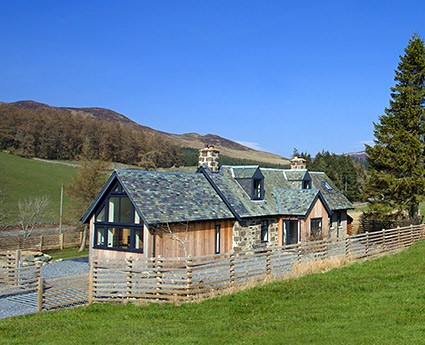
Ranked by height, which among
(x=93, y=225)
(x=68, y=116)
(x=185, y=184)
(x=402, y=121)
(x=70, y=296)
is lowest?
(x=70, y=296)

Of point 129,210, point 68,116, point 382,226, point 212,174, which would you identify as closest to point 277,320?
point 129,210

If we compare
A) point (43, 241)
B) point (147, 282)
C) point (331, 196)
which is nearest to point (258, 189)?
point (331, 196)

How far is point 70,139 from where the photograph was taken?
293ft

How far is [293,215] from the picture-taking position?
2898cm

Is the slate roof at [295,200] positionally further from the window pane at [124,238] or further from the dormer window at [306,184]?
the window pane at [124,238]

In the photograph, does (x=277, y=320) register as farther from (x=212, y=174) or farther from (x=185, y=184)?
(x=212, y=174)

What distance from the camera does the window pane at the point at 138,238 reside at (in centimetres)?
2235

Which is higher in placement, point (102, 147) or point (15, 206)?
point (102, 147)

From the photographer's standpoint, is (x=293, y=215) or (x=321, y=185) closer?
(x=293, y=215)

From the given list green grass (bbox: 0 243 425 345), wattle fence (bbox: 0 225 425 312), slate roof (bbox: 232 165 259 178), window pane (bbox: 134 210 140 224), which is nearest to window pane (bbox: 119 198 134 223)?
window pane (bbox: 134 210 140 224)

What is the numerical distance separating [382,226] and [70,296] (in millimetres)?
28274

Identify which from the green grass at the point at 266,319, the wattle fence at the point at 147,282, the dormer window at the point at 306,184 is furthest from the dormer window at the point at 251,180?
the green grass at the point at 266,319

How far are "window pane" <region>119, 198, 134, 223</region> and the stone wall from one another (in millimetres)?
6341

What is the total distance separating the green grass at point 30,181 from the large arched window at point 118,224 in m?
23.0
